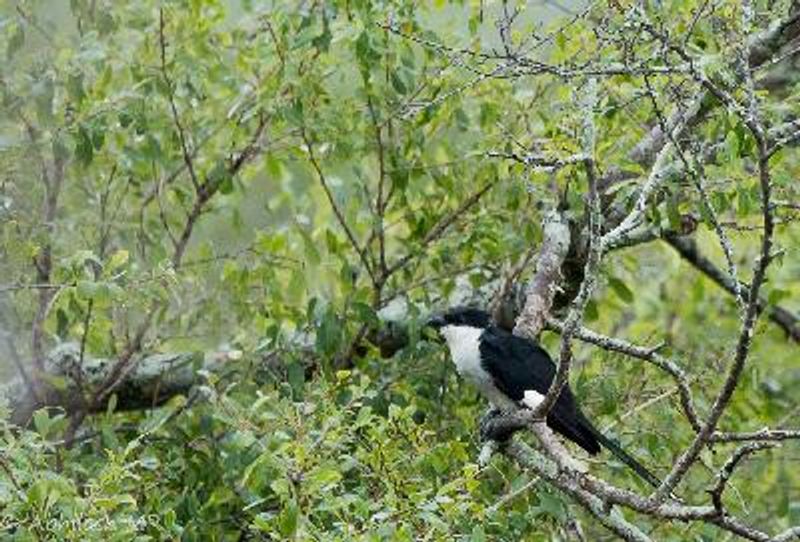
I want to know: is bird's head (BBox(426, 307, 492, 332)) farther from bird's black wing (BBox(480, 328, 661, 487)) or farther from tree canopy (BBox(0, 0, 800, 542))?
bird's black wing (BBox(480, 328, 661, 487))

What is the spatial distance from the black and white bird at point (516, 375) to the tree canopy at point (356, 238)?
91mm

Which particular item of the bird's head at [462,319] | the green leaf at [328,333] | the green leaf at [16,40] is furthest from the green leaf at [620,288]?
the green leaf at [16,40]

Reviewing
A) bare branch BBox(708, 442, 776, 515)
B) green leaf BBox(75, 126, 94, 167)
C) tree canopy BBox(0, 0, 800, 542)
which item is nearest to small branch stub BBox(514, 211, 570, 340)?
tree canopy BBox(0, 0, 800, 542)

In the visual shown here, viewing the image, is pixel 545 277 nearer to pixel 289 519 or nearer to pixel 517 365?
pixel 517 365

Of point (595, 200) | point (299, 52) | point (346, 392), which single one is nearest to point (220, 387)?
point (346, 392)

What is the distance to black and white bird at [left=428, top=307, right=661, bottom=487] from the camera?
5.75 meters

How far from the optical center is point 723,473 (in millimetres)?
4055

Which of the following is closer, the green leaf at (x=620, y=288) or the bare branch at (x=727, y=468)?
the bare branch at (x=727, y=468)

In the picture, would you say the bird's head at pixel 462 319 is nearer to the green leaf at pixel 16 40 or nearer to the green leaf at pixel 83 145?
the green leaf at pixel 83 145

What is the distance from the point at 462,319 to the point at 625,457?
1.08m

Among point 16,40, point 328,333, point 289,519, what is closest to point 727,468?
point 289,519

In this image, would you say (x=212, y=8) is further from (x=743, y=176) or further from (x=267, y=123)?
(x=743, y=176)

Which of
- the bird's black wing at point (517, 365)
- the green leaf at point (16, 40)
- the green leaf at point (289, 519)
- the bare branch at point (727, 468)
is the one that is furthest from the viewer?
the green leaf at point (16, 40)

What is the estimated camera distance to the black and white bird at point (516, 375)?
5.75 metres
